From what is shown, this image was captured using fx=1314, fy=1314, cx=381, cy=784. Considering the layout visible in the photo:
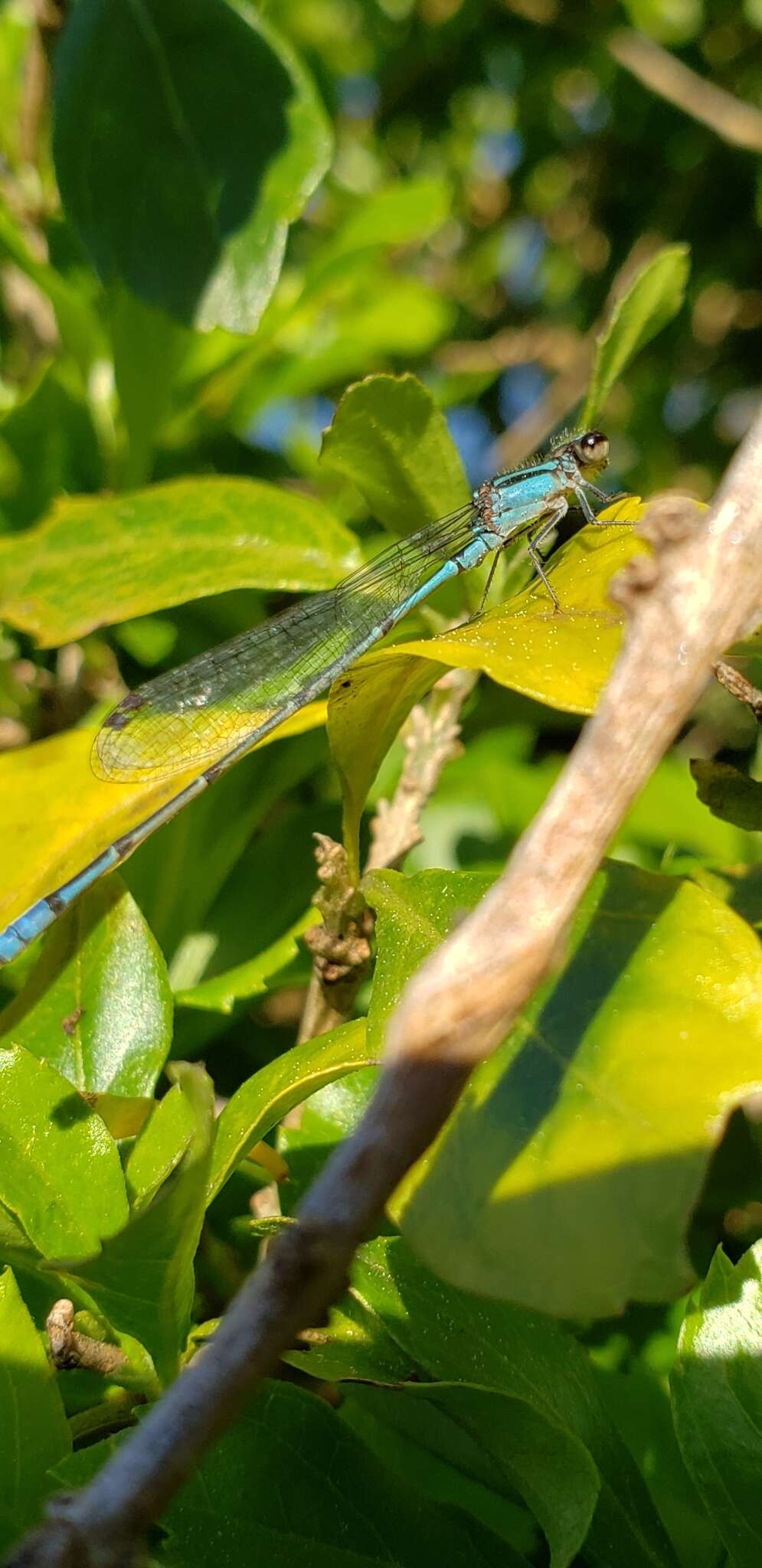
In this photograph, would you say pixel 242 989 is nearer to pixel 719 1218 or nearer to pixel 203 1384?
pixel 719 1218

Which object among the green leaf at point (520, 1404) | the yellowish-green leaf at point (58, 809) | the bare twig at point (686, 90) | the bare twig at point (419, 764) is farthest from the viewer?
the bare twig at point (686, 90)

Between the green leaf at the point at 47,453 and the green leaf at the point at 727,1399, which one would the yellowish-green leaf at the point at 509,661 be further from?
the green leaf at the point at 47,453

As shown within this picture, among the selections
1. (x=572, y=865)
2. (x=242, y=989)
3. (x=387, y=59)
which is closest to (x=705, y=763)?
(x=242, y=989)

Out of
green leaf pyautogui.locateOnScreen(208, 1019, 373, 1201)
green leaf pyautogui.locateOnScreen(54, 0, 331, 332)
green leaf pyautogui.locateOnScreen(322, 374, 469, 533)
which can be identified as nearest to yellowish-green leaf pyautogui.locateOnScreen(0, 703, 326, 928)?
green leaf pyautogui.locateOnScreen(322, 374, 469, 533)

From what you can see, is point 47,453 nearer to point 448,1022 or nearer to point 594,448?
point 594,448

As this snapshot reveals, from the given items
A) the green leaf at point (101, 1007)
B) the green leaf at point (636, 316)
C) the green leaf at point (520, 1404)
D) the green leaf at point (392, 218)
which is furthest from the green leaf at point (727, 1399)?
the green leaf at point (392, 218)

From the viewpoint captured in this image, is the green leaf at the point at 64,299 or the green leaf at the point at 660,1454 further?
the green leaf at the point at 64,299
